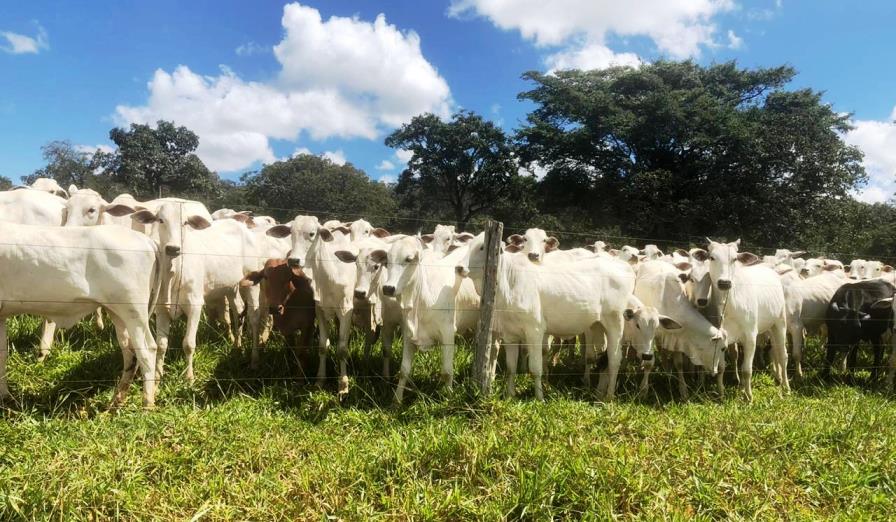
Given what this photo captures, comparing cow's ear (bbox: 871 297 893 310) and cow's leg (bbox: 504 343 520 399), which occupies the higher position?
cow's ear (bbox: 871 297 893 310)

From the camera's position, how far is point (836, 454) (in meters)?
5.14

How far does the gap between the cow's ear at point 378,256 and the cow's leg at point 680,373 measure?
12.8 feet

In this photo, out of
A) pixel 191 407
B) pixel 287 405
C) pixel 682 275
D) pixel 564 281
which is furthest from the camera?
pixel 682 275

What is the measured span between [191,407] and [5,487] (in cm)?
179

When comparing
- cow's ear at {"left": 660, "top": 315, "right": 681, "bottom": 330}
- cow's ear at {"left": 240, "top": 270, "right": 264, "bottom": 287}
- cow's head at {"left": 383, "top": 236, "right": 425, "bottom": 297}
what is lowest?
cow's ear at {"left": 660, "top": 315, "right": 681, "bottom": 330}

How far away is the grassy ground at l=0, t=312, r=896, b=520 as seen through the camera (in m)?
3.92

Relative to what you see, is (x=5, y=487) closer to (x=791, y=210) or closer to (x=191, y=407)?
(x=191, y=407)

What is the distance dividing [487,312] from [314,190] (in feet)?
136

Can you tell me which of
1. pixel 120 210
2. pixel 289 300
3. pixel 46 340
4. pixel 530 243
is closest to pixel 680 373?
pixel 530 243

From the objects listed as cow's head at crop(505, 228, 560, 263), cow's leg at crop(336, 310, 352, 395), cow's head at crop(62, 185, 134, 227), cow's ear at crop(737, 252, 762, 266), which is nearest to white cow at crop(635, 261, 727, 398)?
cow's ear at crop(737, 252, 762, 266)

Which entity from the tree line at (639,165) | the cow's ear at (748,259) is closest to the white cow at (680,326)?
the cow's ear at (748,259)

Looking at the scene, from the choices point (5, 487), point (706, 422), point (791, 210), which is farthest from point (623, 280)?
point (791, 210)

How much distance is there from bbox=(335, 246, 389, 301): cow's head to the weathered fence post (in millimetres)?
1074

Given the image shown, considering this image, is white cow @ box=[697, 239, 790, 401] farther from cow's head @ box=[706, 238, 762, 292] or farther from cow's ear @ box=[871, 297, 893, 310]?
cow's ear @ box=[871, 297, 893, 310]
